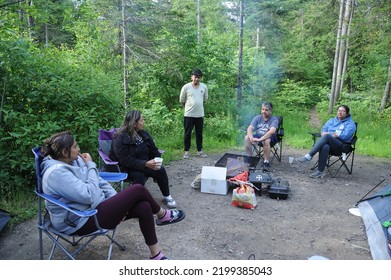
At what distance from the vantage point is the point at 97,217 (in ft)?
7.16

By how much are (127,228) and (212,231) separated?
807 millimetres

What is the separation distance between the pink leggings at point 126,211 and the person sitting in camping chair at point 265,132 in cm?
268

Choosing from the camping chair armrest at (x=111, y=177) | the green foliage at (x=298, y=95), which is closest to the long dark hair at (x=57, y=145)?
the camping chair armrest at (x=111, y=177)

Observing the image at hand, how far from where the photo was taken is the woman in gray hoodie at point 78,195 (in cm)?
208

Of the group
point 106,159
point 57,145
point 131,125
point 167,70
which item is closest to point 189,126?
point 131,125

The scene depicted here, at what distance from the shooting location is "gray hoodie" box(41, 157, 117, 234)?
2062 millimetres

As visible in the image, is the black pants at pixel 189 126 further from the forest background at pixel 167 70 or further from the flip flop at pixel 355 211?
the flip flop at pixel 355 211

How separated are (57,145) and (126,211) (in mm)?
665

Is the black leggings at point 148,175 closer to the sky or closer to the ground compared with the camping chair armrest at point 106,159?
closer to the ground

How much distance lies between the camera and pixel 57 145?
2.15m

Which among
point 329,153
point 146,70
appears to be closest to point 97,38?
point 146,70

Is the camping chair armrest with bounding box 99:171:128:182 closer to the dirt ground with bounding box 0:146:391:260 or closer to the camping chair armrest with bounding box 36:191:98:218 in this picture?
the dirt ground with bounding box 0:146:391:260

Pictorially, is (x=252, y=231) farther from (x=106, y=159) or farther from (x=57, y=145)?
(x=57, y=145)

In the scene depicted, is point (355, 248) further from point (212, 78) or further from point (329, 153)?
point (212, 78)
